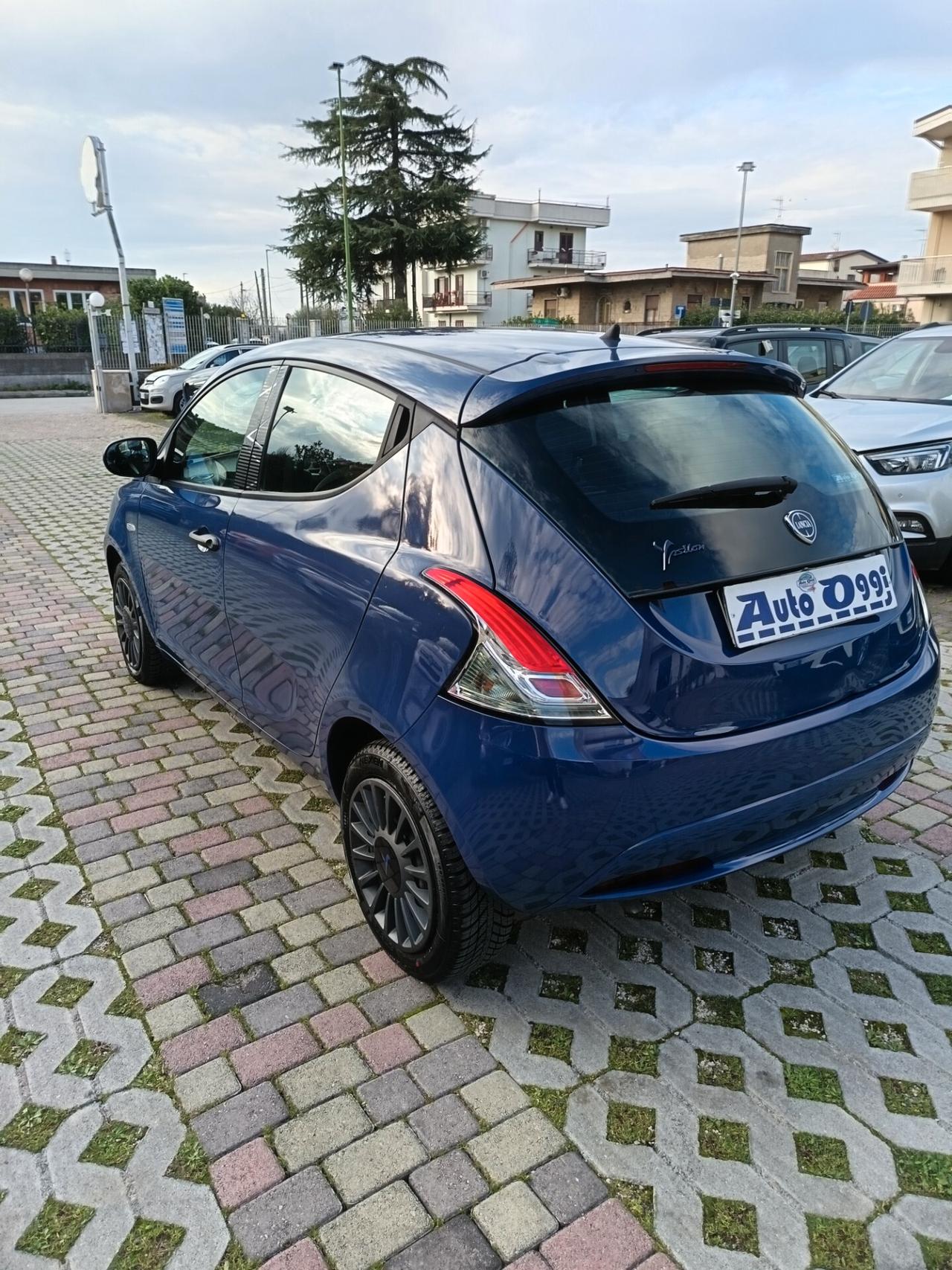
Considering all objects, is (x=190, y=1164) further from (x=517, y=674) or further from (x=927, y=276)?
(x=927, y=276)

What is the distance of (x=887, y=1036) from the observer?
2322mm

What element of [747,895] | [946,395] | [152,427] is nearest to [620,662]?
[747,895]

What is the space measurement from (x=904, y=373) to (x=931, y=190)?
39998 millimetres

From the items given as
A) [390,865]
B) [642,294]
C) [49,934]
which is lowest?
[49,934]

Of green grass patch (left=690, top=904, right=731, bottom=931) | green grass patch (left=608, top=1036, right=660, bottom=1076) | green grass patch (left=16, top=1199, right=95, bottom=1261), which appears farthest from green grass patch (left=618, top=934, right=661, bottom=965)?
green grass patch (left=16, top=1199, right=95, bottom=1261)

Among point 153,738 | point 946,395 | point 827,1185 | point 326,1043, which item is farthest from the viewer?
point 946,395

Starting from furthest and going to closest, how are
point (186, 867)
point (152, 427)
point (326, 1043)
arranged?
point (152, 427)
point (186, 867)
point (326, 1043)

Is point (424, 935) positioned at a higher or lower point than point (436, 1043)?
higher

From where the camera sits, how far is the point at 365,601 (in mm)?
2414

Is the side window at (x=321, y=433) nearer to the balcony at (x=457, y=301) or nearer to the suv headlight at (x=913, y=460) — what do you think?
the suv headlight at (x=913, y=460)

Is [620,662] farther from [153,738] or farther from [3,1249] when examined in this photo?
[153,738]

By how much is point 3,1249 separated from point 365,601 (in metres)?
1.61

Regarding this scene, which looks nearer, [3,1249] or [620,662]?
[3,1249]

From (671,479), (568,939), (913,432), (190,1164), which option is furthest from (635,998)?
(913,432)
